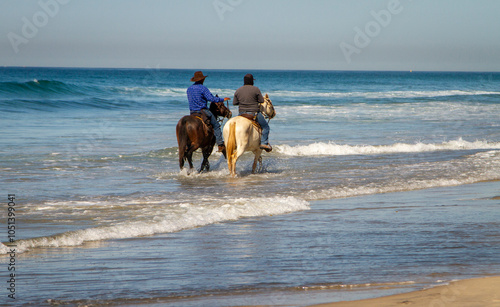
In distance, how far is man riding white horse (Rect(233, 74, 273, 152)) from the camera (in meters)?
11.1

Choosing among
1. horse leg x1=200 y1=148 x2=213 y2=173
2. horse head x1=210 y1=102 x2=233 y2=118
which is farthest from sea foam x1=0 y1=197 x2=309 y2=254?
horse head x1=210 y1=102 x2=233 y2=118

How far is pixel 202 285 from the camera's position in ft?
14.6

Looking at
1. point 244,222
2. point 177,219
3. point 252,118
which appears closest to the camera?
point 177,219

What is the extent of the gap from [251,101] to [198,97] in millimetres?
1096

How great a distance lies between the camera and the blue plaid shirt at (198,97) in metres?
11.1

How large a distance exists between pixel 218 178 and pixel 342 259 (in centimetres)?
629

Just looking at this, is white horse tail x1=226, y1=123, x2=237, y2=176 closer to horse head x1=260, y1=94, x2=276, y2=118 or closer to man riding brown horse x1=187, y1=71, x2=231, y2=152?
man riding brown horse x1=187, y1=71, x2=231, y2=152

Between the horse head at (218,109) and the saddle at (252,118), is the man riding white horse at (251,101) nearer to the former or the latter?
the saddle at (252,118)

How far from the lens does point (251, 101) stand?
36.6 feet

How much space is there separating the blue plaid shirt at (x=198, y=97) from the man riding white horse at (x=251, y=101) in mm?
549

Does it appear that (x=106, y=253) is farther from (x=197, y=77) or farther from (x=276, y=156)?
(x=276, y=156)

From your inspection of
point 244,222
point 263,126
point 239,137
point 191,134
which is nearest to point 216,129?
point 191,134

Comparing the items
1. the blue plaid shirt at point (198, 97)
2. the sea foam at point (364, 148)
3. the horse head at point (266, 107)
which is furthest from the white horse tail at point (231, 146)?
the sea foam at point (364, 148)

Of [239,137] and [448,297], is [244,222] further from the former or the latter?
[239,137]
